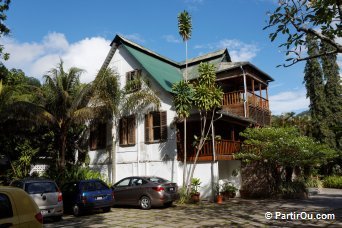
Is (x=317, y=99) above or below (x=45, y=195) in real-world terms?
above

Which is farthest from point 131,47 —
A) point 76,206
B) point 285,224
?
point 285,224

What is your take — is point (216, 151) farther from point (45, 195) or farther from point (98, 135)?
point (45, 195)

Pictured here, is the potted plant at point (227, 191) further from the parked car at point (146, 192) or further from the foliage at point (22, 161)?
the foliage at point (22, 161)

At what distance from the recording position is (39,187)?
1264cm

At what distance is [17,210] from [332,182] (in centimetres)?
3020

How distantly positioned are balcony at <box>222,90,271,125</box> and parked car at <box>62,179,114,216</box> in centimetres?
1125

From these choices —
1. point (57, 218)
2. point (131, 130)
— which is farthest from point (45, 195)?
point (131, 130)

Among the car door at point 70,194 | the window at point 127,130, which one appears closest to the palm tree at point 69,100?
the window at point 127,130

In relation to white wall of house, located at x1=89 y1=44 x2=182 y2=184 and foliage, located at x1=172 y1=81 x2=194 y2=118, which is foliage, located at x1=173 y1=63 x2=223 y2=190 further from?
white wall of house, located at x1=89 y1=44 x2=182 y2=184

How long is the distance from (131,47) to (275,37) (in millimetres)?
19102

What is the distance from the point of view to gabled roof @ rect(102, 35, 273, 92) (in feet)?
75.4

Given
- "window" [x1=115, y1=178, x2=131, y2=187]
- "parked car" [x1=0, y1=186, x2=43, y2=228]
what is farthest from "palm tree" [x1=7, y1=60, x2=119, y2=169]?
"parked car" [x1=0, y1=186, x2=43, y2=228]

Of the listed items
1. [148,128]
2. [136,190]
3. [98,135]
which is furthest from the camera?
[98,135]

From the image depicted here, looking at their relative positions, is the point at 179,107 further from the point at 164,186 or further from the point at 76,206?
the point at 76,206
